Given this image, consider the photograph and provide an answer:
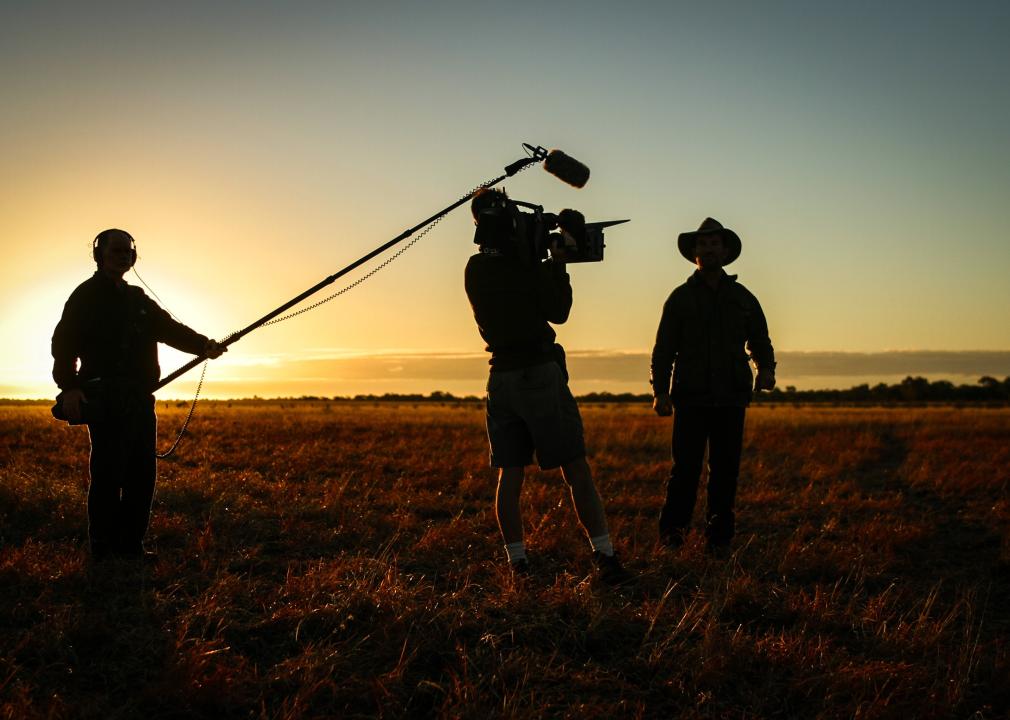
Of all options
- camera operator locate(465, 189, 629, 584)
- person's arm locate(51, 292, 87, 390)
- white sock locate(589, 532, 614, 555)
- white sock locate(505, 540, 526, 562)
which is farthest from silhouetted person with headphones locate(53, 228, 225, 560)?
white sock locate(589, 532, 614, 555)

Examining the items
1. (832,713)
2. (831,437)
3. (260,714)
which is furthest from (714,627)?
(831,437)

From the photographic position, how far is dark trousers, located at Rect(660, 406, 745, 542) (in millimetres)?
5883

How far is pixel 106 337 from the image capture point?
5.07 meters

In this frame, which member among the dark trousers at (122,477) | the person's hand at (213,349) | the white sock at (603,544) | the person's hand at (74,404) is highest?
the person's hand at (213,349)

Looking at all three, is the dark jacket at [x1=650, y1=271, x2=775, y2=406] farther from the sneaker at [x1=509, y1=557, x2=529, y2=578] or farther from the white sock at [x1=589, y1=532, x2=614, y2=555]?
the sneaker at [x1=509, y1=557, x2=529, y2=578]

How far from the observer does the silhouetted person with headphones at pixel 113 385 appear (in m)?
4.96

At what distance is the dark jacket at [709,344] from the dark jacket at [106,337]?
365 centimetres

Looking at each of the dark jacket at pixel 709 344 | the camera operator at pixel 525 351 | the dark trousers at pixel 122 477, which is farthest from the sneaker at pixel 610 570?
the dark trousers at pixel 122 477

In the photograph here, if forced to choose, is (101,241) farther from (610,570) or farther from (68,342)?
(610,570)

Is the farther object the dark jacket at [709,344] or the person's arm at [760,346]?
the person's arm at [760,346]

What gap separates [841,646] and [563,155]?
320 centimetres

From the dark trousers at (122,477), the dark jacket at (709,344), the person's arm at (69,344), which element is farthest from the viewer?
the dark jacket at (709,344)

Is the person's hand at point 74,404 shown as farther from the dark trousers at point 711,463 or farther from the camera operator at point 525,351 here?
the dark trousers at point 711,463

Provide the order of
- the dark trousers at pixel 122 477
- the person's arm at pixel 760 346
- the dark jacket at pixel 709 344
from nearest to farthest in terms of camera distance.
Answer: the dark trousers at pixel 122 477
the dark jacket at pixel 709 344
the person's arm at pixel 760 346
